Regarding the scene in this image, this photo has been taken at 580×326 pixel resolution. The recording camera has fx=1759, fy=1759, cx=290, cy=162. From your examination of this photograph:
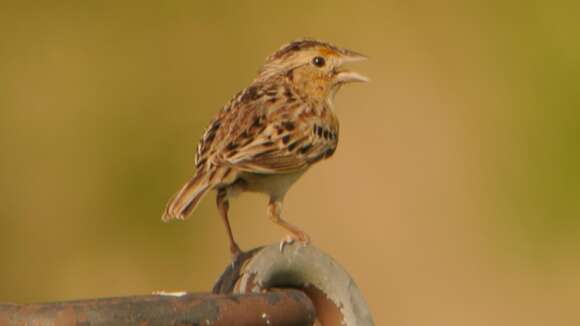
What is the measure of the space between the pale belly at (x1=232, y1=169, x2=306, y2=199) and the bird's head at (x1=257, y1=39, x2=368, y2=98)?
2.19ft

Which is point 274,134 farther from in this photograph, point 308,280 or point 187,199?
point 308,280

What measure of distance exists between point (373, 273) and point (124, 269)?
121cm

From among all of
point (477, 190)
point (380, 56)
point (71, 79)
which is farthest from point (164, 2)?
point (477, 190)

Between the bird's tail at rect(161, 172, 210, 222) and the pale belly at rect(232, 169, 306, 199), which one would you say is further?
the pale belly at rect(232, 169, 306, 199)

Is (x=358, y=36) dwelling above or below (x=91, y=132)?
above

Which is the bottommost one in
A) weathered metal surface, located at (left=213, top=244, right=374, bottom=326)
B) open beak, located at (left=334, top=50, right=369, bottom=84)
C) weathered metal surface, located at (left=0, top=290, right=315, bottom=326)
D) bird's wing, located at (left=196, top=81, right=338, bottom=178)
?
weathered metal surface, located at (left=0, top=290, right=315, bottom=326)

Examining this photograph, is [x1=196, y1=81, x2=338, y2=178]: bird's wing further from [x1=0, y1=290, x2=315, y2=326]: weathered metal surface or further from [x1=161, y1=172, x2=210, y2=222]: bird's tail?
[x1=0, y1=290, x2=315, y2=326]: weathered metal surface

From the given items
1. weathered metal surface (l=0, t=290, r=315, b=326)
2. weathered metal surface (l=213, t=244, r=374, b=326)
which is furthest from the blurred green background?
weathered metal surface (l=0, t=290, r=315, b=326)

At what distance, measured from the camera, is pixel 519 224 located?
9594 mm

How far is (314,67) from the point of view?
6.36m

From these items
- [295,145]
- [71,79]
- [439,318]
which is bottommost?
[439,318]

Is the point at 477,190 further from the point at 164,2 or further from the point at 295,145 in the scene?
the point at 295,145

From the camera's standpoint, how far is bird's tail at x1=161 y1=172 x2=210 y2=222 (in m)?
5.04

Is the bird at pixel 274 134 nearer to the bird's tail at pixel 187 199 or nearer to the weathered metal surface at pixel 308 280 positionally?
the bird's tail at pixel 187 199
